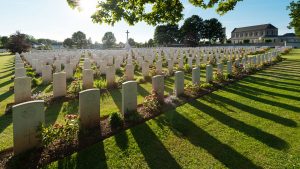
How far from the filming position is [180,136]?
5.00m

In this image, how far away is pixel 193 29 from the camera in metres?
78.2

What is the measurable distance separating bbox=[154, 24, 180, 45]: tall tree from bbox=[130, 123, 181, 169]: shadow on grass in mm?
80999

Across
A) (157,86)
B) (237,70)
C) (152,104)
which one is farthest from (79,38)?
(152,104)

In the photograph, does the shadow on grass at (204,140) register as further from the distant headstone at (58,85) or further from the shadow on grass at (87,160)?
the distant headstone at (58,85)

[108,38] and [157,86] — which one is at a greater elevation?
[108,38]

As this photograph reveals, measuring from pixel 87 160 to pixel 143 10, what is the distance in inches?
278

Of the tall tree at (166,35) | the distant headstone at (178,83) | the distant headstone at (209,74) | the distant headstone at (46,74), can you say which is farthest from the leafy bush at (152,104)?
the tall tree at (166,35)

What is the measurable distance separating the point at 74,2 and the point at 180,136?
4.87 m

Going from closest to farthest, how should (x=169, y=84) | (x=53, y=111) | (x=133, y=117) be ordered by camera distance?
(x=133, y=117)
(x=53, y=111)
(x=169, y=84)

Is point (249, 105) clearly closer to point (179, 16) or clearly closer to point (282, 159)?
point (282, 159)

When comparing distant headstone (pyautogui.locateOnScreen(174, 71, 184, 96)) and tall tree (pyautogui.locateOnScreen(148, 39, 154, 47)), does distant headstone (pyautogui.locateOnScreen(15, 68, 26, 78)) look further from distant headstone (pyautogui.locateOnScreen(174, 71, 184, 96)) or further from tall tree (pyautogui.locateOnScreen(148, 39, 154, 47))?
tall tree (pyautogui.locateOnScreen(148, 39, 154, 47))

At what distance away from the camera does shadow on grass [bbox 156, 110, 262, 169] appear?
397 cm

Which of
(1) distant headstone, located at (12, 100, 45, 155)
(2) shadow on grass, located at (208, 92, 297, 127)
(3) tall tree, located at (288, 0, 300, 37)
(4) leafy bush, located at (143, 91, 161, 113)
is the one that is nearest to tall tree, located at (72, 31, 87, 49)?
(3) tall tree, located at (288, 0, 300, 37)

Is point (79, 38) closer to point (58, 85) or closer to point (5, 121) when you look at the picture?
point (58, 85)
